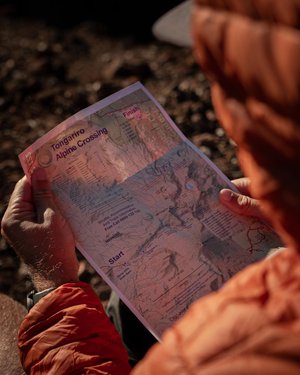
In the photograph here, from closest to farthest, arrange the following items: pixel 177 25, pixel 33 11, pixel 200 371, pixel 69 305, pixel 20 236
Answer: pixel 200 371 → pixel 69 305 → pixel 20 236 → pixel 177 25 → pixel 33 11

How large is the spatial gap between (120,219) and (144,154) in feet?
0.67

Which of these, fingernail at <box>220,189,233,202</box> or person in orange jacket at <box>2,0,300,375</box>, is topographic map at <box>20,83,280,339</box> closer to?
fingernail at <box>220,189,233,202</box>

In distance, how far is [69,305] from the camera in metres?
1.14

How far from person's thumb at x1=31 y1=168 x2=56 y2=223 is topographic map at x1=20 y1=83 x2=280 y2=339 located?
0.02m

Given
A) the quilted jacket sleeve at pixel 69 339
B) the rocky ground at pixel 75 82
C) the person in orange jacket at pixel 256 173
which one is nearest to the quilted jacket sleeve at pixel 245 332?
the person in orange jacket at pixel 256 173

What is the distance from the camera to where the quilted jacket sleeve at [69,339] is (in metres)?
1.04

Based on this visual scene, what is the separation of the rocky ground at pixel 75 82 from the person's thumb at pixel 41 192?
2.63 feet

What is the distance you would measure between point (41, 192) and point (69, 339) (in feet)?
1.24

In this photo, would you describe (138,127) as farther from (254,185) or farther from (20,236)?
(254,185)

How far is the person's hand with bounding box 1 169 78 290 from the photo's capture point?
4.06 feet

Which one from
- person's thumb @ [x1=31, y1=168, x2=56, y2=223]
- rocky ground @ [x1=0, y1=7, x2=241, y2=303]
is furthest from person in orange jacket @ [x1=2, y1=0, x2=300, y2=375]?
rocky ground @ [x1=0, y1=7, x2=241, y2=303]

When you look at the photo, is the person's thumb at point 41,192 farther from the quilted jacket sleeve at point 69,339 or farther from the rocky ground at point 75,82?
the rocky ground at point 75,82

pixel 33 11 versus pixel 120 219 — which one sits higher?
pixel 33 11

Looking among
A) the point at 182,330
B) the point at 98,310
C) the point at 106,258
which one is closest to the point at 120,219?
the point at 106,258
